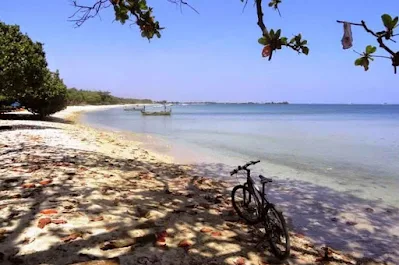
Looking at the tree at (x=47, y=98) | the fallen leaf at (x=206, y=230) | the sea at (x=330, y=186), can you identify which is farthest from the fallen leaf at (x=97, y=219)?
the tree at (x=47, y=98)

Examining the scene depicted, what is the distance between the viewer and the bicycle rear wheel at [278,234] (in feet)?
15.8

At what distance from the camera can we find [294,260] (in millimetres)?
5000

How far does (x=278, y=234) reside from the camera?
496cm

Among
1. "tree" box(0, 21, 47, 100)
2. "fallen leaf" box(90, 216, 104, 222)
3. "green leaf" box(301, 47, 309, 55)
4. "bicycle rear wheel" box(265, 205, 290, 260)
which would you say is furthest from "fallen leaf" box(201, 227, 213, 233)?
"tree" box(0, 21, 47, 100)

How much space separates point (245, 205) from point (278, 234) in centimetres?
170

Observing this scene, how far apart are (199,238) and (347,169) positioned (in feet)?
37.0

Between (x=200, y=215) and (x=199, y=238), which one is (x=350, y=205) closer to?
(x=200, y=215)

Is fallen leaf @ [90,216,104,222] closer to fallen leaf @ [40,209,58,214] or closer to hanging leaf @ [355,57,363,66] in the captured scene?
fallen leaf @ [40,209,58,214]

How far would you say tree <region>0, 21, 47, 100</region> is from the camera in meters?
19.5

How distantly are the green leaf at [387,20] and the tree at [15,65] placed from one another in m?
19.9

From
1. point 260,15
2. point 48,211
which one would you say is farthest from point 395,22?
point 48,211

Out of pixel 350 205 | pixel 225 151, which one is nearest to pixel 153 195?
pixel 350 205

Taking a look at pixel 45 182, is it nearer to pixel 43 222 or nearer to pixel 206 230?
pixel 43 222

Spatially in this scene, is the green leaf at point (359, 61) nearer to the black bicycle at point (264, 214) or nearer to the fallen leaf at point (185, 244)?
the black bicycle at point (264, 214)
